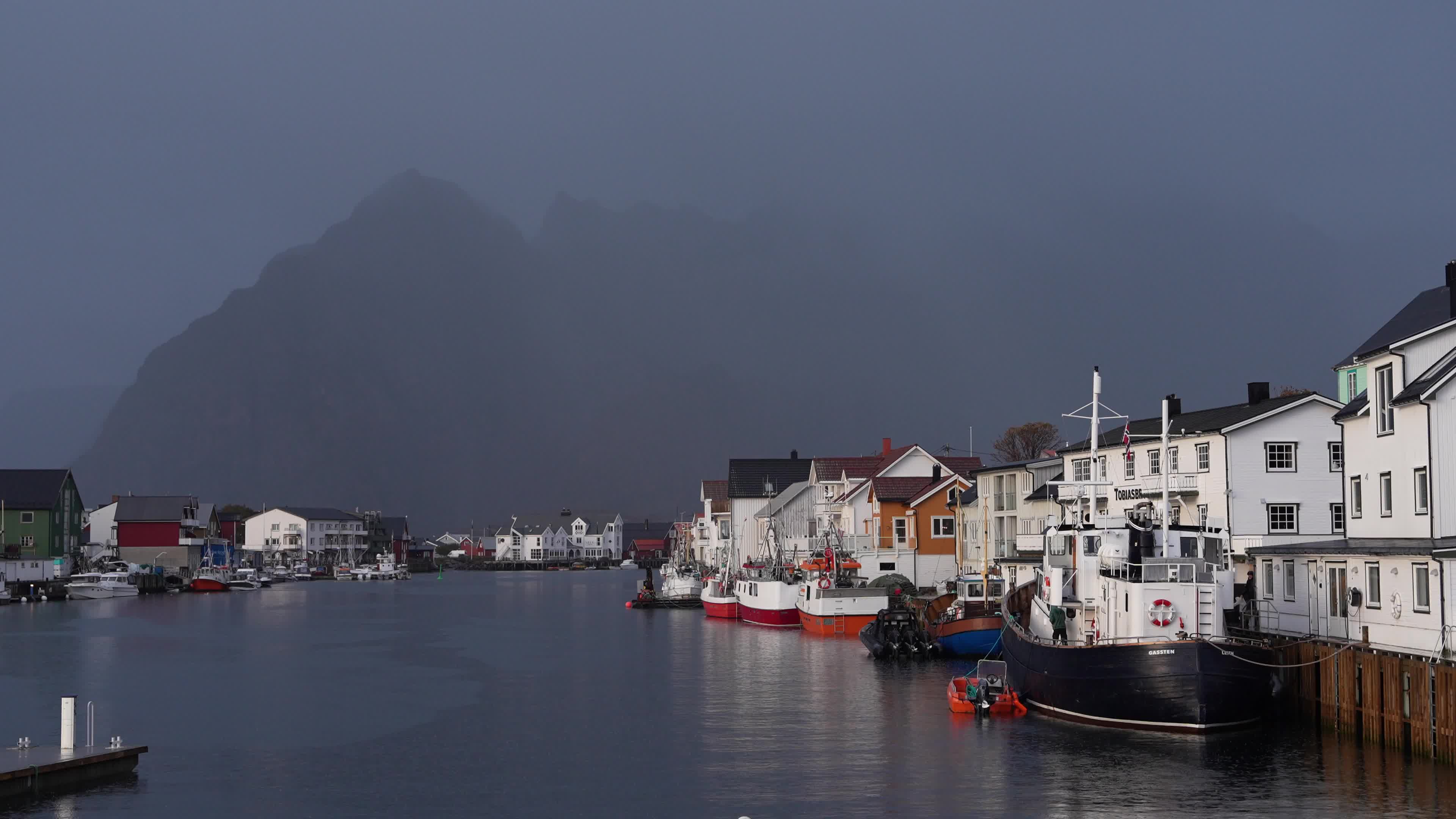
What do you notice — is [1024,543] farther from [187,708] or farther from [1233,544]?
[187,708]

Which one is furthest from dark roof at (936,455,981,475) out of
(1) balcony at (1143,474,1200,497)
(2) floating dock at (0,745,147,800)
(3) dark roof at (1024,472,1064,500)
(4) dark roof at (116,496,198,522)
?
(4) dark roof at (116,496,198,522)

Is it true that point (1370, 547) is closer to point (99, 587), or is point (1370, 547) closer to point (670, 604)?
point (670, 604)

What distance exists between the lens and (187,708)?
167ft

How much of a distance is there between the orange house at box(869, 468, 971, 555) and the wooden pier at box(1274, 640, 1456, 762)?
4961cm

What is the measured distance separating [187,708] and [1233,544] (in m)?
41.4

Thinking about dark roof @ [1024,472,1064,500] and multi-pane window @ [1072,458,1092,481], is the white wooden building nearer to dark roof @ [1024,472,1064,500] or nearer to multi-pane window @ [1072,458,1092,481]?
multi-pane window @ [1072,458,1092,481]

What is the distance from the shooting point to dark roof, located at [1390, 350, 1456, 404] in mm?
36000

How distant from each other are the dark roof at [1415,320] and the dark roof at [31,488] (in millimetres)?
125329

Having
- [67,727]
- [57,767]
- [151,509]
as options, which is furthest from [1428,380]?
[151,509]

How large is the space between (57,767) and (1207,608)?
30272mm

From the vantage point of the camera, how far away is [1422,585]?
3484 cm

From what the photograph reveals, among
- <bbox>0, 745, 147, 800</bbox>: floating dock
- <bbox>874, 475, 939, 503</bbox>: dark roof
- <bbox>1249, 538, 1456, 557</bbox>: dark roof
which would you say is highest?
<bbox>874, 475, 939, 503</bbox>: dark roof

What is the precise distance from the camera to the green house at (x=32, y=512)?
13550 cm

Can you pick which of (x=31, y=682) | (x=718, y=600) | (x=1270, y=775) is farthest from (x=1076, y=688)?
(x=718, y=600)
